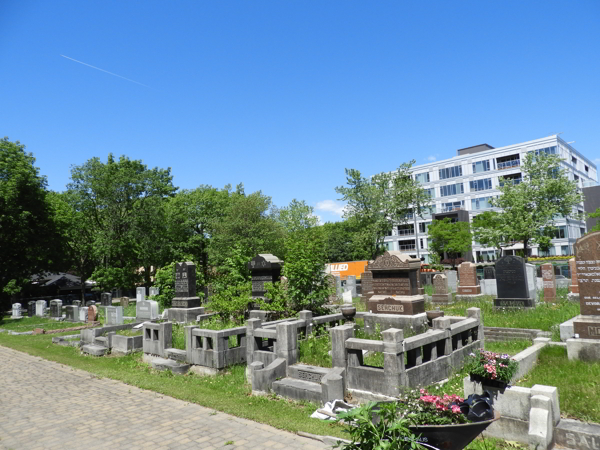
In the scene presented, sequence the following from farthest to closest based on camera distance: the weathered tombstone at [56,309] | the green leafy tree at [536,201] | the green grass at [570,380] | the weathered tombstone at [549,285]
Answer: the green leafy tree at [536,201]
the weathered tombstone at [56,309]
the weathered tombstone at [549,285]
the green grass at [570,380]

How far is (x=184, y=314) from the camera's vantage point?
1980 centimetres

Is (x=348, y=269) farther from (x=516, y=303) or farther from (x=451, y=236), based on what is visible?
(x=516, y=303)

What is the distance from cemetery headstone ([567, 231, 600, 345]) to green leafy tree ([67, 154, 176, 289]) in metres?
38.6

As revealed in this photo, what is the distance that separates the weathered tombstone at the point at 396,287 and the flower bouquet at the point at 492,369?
767 centimetres

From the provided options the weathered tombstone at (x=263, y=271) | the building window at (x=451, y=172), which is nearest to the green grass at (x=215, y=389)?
the weathered tombstone at (x=263, y=271)

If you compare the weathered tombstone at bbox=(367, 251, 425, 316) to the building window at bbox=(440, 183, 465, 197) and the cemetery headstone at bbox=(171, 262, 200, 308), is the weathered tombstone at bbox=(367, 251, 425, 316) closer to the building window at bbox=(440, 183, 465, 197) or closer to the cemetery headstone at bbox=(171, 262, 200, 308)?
the cemetery headstone at bbox=(171, 262, 200, 308)

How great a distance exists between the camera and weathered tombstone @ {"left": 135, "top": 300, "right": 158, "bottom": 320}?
20.2 m

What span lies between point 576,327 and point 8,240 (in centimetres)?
3765

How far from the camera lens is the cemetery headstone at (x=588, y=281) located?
9.07m

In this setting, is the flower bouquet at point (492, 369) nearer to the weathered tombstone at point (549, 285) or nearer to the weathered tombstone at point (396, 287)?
the weathered tombstone at point (396, 287)

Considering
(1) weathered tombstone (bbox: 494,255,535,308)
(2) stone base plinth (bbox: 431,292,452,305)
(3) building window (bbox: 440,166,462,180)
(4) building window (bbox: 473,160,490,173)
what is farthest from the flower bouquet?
(3) building window (bbox: 440,166,462,180)

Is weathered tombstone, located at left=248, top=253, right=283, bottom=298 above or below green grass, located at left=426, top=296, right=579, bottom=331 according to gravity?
above

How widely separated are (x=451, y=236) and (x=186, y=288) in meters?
43.7

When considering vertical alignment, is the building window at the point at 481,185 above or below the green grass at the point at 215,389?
above
